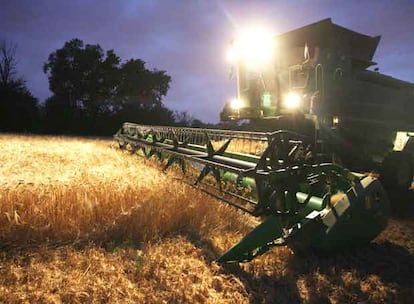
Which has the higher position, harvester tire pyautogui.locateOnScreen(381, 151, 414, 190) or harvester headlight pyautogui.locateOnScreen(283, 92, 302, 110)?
harvester headlight pyautogui.locateOnScreen(283, 92, 302, 110)

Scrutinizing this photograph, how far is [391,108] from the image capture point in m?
7.59

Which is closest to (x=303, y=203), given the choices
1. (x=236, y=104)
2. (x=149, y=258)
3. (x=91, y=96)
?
(x=149, y=258)

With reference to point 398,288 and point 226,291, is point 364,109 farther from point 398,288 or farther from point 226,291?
point 226,291

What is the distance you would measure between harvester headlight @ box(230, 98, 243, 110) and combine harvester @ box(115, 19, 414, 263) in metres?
0.04

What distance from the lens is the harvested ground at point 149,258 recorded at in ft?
7.69

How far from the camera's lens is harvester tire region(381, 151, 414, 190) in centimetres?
602

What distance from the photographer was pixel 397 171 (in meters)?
6.00

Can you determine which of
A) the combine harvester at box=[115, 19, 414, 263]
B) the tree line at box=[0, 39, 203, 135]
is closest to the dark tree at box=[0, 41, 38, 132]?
the tree line at box=[0, 39, 203, 135]

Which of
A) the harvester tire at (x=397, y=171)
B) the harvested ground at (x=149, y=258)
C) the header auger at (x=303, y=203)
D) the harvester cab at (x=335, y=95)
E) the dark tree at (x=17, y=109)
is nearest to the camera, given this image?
the harvested ground at (x=149, y=258)

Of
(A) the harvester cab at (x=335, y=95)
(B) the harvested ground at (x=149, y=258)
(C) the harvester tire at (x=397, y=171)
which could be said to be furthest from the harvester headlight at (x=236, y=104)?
(B) the harvested ground at (x=149, y=258)

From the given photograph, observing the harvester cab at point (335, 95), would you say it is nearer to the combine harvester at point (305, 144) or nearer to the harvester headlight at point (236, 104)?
the combine harvester at point (305, 144)

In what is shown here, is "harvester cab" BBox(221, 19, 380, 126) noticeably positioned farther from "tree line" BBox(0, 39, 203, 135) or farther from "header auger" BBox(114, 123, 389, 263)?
"tree line" BBox(0, 39, 203, 135)

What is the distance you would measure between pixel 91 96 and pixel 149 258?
2648cm

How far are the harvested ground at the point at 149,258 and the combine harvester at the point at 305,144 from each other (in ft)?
0.81
